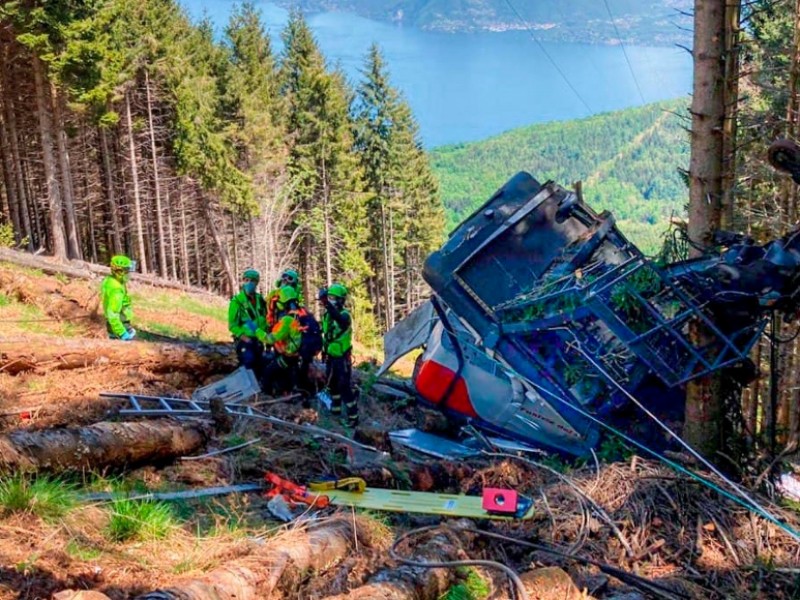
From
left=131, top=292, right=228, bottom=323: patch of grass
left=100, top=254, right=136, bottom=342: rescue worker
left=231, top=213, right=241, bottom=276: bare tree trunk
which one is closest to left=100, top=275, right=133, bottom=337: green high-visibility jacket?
left=100, top=254, right=136, bottom=342: rescue worker

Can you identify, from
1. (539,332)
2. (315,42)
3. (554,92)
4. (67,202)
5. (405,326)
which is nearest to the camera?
(539,332)

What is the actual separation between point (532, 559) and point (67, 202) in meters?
29.2

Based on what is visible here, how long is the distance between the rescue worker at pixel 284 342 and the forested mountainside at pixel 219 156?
818 inches

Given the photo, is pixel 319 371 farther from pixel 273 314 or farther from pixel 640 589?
pixel 640 589

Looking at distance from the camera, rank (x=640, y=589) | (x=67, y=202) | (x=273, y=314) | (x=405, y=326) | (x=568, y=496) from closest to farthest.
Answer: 1. (x=640, y=589)
2. (x=568, y=496)
3. (x=273, y=314)
4. (x=405, y=326)
5. (x=67, y=202)

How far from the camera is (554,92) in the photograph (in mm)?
192125

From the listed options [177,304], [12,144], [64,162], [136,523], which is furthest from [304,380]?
[12,144]

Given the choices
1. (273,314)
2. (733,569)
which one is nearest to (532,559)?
(733,569)

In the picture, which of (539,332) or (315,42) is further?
(315,42)

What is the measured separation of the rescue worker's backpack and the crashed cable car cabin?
1.25 metres

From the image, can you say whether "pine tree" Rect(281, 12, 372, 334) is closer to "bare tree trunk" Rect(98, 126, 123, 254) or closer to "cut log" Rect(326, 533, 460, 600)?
"bare tree trunk" Rect(98, 126, 123, 254)

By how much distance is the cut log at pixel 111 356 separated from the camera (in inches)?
345

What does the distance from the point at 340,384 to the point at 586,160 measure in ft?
444

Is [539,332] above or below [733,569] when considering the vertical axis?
above
